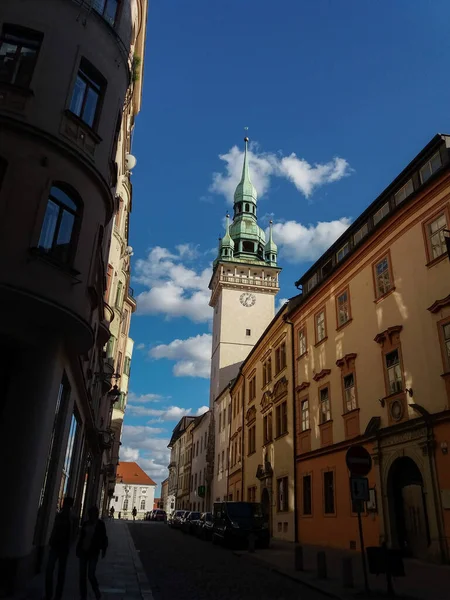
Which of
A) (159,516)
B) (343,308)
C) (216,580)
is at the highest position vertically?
(343,308)

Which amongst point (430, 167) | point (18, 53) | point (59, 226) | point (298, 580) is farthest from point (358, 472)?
point (430, 167)

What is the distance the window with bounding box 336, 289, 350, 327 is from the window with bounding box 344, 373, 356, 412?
2535 mm

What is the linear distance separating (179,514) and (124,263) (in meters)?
26.9

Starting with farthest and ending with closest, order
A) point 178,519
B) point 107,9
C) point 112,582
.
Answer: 1. point 178,519
2. point 107,9
3. point 112,582

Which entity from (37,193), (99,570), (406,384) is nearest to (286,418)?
(406,384)

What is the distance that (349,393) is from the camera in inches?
839

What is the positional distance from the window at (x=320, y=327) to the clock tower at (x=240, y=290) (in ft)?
111

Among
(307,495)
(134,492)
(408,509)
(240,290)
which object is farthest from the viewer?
(134,492)

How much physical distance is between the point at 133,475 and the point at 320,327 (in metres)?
114

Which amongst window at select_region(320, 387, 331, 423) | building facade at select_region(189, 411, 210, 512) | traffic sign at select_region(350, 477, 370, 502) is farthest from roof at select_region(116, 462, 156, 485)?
traffic sign at select_region(350, 477, 370, 502)

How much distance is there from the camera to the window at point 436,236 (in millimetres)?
16531

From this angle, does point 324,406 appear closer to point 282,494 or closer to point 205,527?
point 282,494

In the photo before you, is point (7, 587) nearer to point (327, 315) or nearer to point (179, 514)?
point (327, 315)

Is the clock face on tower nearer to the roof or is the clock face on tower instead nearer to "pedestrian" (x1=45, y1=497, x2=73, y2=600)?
"pedestrian" (x1=45, y1=497, x2=73, y2=600)
